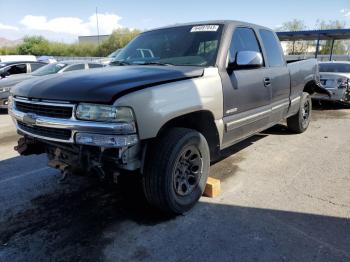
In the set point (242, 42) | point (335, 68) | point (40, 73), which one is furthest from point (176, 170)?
point (335, 68)

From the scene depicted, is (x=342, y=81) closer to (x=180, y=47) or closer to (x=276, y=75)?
(x=276, y=75)

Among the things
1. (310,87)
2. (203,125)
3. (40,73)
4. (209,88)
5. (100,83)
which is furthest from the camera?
(40,73)

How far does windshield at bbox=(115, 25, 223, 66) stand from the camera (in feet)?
13.1

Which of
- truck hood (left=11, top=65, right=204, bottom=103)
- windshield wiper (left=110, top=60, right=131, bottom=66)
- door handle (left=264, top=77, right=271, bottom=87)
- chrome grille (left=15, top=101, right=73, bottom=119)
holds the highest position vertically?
windshield wiper (left=110, top=60, right=131, bottom=66)

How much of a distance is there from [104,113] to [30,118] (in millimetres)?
925

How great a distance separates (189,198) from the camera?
3623 millimetres

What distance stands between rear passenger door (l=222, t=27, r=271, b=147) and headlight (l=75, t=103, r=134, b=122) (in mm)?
1438

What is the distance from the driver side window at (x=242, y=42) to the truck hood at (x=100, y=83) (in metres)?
0.76

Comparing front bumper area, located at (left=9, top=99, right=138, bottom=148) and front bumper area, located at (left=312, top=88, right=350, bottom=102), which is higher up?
front bumper area, located at (left=9, top=99, right=138, bottom=148)

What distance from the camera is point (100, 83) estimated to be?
306 centimetres

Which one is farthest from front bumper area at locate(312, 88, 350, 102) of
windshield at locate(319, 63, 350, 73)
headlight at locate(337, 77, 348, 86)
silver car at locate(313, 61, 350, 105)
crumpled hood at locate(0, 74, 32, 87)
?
crumpled hood at locate(0, 74, 32, 87)

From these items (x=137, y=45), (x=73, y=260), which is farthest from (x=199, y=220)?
(x=137, y=45)

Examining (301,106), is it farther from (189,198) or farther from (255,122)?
Answer: (189,198)

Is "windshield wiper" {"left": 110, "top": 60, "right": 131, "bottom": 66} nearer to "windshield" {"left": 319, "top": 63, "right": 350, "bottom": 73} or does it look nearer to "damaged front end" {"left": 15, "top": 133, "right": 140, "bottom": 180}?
"damaged front end" {"left": 15, "top": 133, "right": 140, "bottom": 180}
